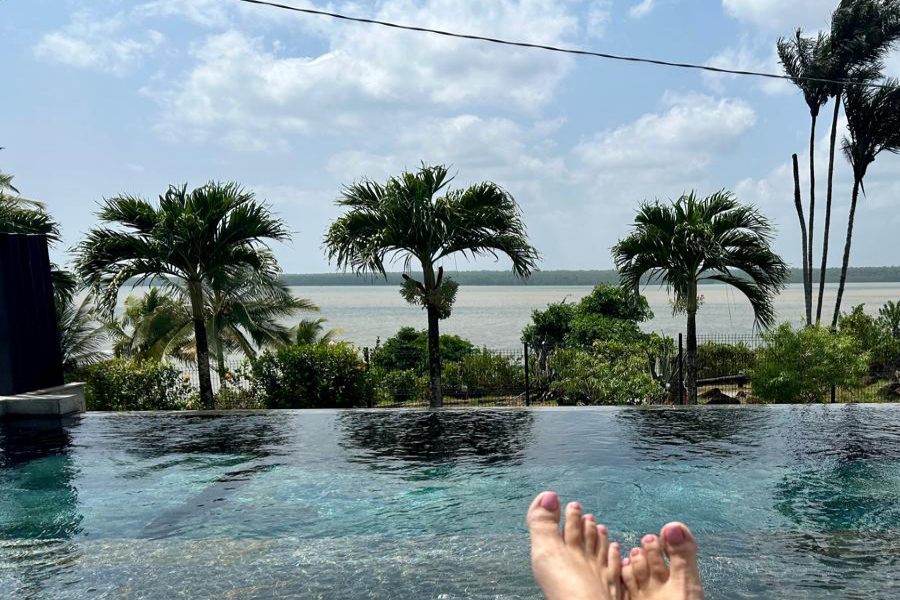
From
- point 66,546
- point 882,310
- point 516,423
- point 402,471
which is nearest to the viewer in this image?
point 66,546

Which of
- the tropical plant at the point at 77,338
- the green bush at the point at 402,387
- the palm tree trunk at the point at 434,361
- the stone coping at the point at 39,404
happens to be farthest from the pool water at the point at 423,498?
the tropical plant at the point at 77,338

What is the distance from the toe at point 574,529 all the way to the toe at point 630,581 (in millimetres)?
190

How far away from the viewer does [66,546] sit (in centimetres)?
499

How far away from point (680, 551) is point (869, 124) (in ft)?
68.9

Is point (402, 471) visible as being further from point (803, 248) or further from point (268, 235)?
point (803, 248)

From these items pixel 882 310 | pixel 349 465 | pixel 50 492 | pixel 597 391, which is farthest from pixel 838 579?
pixel 882 310

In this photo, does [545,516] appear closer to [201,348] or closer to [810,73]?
[201,348]

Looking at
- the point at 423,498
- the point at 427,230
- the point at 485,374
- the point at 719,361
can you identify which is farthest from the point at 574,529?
the point at 719,361

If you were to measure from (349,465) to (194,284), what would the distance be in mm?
6073

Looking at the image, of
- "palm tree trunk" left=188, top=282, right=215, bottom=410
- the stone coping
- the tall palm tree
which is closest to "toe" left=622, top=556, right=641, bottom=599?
the stone coping

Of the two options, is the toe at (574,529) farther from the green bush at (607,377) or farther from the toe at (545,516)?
the green bush at (607,377)

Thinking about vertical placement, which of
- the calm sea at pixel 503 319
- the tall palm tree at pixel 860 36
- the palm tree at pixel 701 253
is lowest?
the calm sea at pixel 503 319

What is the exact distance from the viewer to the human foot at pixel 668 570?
2615 millimetres

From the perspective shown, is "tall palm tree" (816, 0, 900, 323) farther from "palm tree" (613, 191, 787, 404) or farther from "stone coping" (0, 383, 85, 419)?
"stone coping" (0, 383, 85, 419)
